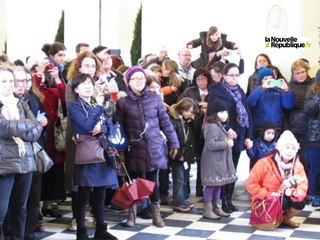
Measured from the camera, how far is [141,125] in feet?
18.2

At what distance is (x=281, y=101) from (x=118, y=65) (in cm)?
206

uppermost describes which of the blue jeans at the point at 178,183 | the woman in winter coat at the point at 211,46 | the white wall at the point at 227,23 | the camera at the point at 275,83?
the white wall at the point at 227,23

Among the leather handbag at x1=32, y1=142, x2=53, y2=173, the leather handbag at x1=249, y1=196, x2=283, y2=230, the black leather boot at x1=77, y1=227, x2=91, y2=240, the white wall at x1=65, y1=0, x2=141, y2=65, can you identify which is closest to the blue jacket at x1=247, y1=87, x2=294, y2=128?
the leather handbag at x1=249, y1=196, x2=283, y2=230

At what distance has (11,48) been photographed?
13.8 m

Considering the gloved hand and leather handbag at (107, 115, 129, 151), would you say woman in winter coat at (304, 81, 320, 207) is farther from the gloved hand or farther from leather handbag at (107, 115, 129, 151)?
leather handbag at (107, 115, 129, 151)

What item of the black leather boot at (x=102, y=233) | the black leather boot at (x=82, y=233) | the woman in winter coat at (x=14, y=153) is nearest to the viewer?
the woman in winter coat at (x=14, y=153)

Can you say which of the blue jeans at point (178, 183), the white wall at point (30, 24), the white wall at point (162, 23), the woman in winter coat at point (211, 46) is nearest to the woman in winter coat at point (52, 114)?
the blue jeans at point (178, 183)

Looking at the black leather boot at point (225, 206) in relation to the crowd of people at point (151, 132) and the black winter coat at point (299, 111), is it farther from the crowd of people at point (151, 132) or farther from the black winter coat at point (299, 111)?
the black winter coat at point (299, 111)

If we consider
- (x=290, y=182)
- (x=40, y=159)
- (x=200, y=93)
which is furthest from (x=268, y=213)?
(x=40, y=159)

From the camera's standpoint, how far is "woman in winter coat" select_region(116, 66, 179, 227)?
554 cm

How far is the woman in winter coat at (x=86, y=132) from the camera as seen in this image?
495 centimetres

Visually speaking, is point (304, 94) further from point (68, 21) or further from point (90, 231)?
point (68, 21)

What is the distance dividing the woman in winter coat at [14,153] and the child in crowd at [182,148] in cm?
204

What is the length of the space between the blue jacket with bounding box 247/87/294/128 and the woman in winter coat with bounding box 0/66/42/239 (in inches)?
115
